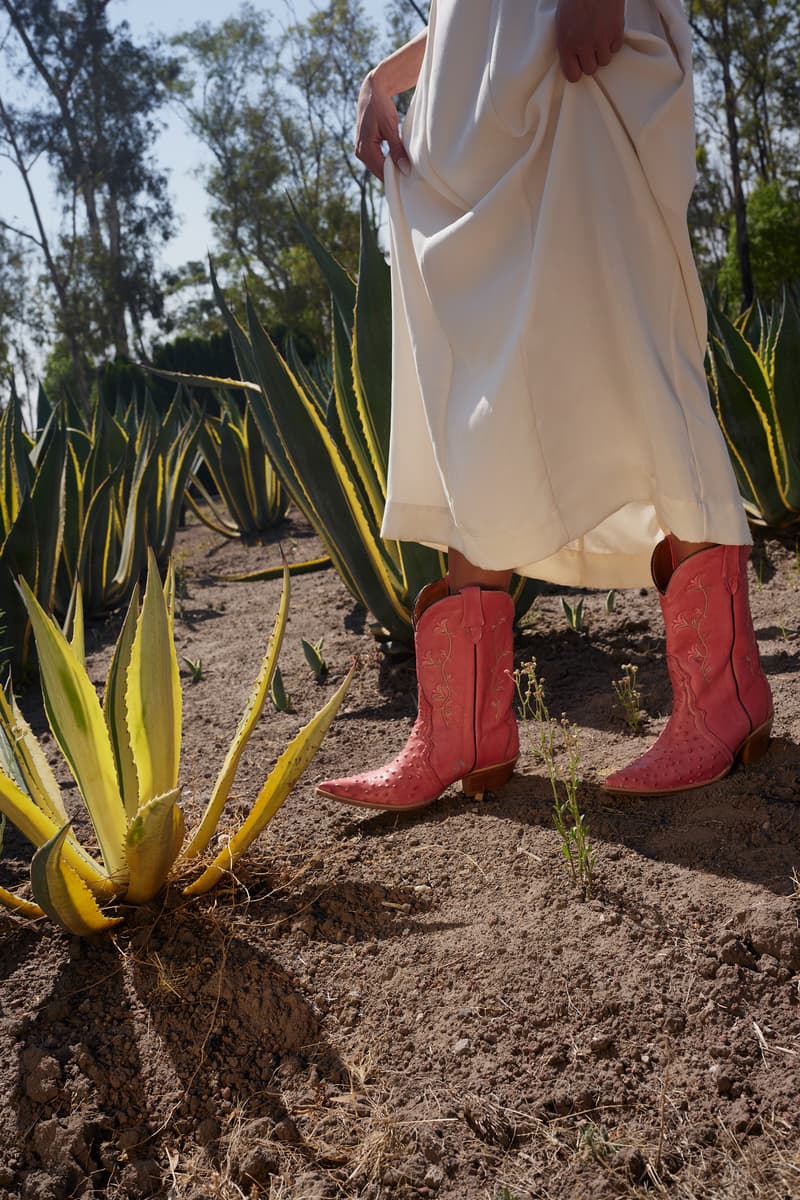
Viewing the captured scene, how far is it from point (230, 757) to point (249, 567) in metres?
2.79

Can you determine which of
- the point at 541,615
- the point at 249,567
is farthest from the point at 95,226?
the point at 541,615

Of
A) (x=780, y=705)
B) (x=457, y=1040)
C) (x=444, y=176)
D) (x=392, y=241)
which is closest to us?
(x=457, y=1040)

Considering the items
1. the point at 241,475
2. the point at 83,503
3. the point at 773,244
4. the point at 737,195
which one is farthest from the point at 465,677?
the point at 773,244

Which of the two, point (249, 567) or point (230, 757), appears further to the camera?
point (249, 567)

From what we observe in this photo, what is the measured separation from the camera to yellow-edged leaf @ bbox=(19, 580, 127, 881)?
117 cm

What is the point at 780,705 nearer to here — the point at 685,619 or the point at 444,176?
the point at 685,619

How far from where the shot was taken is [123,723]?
1.24 metres

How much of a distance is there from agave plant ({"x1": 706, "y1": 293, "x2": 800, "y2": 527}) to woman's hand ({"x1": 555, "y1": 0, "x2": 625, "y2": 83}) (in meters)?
1.41

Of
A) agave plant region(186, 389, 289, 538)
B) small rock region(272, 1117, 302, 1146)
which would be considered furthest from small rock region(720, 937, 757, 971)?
agave plant region(186, 389, 289, 538)

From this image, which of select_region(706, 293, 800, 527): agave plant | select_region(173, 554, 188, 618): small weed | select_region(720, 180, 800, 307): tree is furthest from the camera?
select_region(720, 180, 800, 307): tree

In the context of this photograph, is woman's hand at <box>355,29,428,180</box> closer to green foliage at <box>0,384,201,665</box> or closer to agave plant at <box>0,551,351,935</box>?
agave plant at <box>0,551,351,935</box>

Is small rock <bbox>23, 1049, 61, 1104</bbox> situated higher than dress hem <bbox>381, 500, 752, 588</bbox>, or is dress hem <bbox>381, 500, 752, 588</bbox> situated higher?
dress hem <bbox>381, 500, 752, 588</bbox>

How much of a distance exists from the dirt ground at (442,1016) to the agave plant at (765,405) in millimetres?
1294

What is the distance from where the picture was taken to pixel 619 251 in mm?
1240
